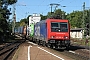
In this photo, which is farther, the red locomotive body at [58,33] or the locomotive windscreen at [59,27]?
the locomotive windscreen at [59,27]

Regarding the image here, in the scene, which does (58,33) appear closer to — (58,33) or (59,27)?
(58,33)

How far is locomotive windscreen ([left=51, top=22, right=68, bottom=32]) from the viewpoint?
2497 cm

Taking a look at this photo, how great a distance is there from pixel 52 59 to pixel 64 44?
7.91m

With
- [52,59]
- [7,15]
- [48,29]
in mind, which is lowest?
[52,59]

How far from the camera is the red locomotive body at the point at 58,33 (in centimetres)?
2470

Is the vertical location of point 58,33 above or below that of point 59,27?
below

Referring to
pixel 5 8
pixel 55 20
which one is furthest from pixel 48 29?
pixel 5 8

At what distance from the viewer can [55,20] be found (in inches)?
1004

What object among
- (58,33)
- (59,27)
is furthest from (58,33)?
(59,27)

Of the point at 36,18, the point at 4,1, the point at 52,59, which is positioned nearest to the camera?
the point at 52,59

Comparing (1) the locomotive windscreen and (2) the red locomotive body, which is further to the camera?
(1) the locomotive windscreen

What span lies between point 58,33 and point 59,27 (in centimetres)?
67

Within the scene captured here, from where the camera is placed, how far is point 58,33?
81.3 feet

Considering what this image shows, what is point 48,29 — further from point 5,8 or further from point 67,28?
point 5,8
